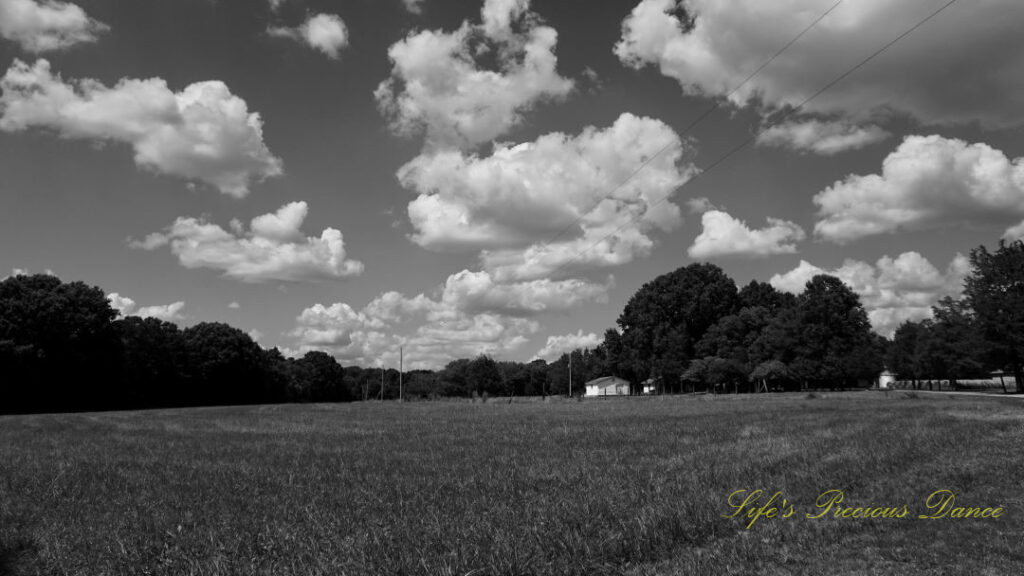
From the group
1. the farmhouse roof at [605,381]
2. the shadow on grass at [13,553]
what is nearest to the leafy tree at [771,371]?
the farmhouse roof at [605,381]

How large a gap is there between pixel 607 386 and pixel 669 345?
5739 cm

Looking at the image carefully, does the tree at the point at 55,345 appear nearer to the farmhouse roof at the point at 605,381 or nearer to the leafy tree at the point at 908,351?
the farmhouse roof at the point at 605,381

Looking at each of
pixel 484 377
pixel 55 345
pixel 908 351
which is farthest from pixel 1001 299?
pixel 484 377

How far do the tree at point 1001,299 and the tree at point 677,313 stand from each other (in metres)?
53.9

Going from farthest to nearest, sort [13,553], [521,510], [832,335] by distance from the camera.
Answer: [832,335] → [521,510] → [13,553]

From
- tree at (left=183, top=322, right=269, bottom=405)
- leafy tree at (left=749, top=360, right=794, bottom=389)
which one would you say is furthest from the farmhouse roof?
tree at (left=183, top=322, right=269, bottom=405)

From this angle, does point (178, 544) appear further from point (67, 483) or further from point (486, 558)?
point (67, 483)

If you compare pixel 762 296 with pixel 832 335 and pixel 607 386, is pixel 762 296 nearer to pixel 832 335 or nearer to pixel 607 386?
pixel 832 335

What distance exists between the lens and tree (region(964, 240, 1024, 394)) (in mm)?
59812

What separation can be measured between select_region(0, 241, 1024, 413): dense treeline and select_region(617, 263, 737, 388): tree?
25 cm

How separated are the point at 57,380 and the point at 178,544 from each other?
92.2 m

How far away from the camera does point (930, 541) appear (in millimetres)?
7676

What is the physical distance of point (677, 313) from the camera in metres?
122

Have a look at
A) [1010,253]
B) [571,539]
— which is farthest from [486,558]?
[1010,253]
